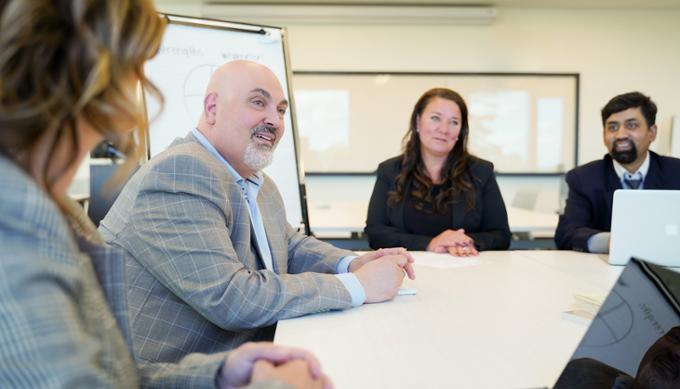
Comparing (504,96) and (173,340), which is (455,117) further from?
(504,96)

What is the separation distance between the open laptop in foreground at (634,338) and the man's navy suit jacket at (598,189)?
1425mm

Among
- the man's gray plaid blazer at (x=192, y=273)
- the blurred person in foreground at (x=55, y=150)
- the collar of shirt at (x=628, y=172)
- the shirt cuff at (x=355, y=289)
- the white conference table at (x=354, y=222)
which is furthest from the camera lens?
the white conference table at (x=354, y=222)

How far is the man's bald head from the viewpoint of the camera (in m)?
1.42

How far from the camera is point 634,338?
2.58 ft

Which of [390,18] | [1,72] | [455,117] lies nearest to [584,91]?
[390,18]

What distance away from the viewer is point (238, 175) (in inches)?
55.9

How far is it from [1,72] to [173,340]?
795mm

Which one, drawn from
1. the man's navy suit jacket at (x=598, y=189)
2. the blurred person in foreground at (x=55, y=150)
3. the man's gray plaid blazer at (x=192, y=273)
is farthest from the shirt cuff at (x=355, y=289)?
the man's navy suit jacket at (x=598, y=189)

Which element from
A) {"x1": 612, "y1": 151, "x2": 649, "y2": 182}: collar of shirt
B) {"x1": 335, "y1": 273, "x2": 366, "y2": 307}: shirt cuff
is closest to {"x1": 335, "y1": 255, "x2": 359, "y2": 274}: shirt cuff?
{"x1": 335, "y1": 273, "x2": 366, "y2": 307}: shirt cuff

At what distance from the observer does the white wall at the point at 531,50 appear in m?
5.03

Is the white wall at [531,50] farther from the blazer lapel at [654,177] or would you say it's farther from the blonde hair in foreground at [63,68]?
the blonde hair in foreground at [63,68]

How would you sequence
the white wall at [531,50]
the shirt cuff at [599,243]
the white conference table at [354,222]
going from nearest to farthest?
the shirt cuff at [599,243]
the white conference table at [354,222]
the white wall at [531,50]

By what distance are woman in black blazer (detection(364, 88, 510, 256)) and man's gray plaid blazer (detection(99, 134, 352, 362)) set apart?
3.58 ft

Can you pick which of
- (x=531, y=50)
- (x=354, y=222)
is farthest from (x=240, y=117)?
(x=531, y=50)
